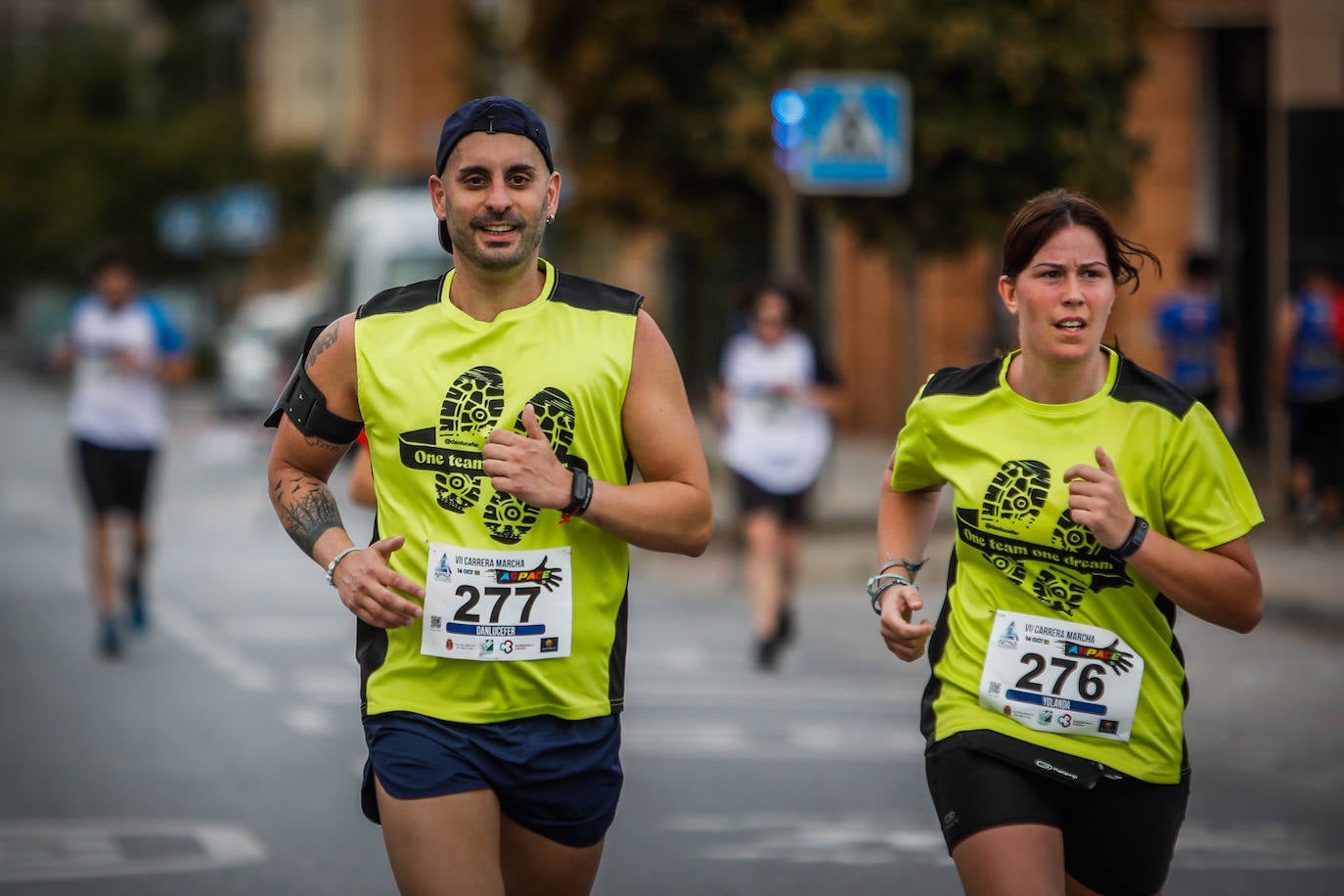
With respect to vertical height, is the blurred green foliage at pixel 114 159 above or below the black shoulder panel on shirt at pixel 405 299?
above

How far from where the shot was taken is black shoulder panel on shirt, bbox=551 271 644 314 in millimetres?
4414

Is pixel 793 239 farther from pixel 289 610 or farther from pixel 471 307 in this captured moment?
pixel 471 307

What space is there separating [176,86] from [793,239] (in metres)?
78.9

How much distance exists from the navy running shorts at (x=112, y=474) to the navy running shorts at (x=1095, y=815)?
864 centimetres

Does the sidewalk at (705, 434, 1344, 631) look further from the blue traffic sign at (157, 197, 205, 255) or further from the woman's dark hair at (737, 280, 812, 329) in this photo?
the blue traffic sign at (157, 197, 205, 255)

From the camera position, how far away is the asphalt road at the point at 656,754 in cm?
735

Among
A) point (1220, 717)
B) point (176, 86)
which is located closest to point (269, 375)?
point (1220, 717)

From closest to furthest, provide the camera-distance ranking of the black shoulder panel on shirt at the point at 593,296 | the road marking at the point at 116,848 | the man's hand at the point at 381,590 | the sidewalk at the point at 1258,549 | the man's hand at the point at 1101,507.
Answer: the man's hand at the point at 1101,507 → the man's hand at the point at 381,590 → the black shoulder panel on shirt at the point at 593,296 → the road marking at the point at 116,848 → the sidewalk at the point at 1258,549

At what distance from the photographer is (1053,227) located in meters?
4.34

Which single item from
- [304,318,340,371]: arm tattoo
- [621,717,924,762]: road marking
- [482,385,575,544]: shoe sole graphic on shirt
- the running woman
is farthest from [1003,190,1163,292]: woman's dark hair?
[621,717,924,762]: road marking

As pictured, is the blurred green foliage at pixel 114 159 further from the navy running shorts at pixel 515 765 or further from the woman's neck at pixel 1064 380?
the woman's neck at pixel 1064 380

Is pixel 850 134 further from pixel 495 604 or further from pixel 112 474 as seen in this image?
pixel 495 604

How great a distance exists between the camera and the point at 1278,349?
53.6 feet

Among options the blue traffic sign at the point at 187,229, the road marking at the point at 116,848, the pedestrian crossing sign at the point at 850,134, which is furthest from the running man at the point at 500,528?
the blue traffic sign at the point at 187,229
